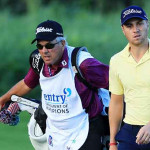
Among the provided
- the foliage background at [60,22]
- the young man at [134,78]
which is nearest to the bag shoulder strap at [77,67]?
the young man at [134,78]

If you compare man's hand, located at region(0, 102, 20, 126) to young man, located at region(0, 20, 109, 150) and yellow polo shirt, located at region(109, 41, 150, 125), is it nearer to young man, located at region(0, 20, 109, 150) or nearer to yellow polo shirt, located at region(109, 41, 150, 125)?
young man, located at region(0, 20, 109, 150)

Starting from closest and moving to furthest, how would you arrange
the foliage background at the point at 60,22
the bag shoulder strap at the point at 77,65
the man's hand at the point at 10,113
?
the bag shoulder strap at the point at 77,65 < the man's hand at the point at 10,113 < the foliage background at the point at 60,22

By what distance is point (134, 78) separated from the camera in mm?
5895

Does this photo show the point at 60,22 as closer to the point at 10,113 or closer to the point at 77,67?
the point at 10,113

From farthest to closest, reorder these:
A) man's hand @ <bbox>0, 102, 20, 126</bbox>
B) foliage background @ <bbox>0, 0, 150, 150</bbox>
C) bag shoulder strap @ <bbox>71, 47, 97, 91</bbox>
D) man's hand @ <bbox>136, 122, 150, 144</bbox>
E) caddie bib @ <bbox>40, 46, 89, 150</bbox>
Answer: foliage background @ <bbox>0, 0, 150, 150</bbox>
man's hand @ <bbox>0, 102, 20, 126</bbox>
caddie bib @ <bbox>40, 46, 89, 150</bbox>
bag shoulder strap @ <bbox>71, 47, 97, 91</bbox>
man's hand @ <bbox>136, 122, 150, 144</bbox>

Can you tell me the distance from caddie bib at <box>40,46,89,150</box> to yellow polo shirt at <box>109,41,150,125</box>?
0.70 metres

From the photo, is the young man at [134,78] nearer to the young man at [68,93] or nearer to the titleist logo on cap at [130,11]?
the titleist logo on cap at [130,11]

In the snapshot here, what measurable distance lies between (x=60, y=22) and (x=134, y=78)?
462 inches

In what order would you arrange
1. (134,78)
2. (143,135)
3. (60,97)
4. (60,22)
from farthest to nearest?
1. (60,22)
2. (60,97)
3. (134,78)
4. (143,135)

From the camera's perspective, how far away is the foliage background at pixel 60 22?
15.1 meters

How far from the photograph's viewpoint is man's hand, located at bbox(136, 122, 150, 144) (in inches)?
225

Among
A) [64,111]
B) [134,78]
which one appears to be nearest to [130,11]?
[134,78]

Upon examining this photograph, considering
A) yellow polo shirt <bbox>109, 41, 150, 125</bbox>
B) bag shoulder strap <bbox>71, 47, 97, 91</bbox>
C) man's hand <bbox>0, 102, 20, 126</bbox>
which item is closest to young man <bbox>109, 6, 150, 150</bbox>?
yellow polo shirt <bbox>109, 41, 150, 125</bbox>

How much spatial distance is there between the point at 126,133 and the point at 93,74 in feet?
2.55
